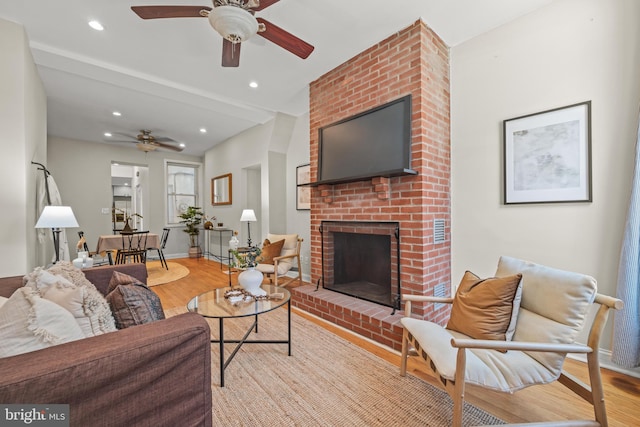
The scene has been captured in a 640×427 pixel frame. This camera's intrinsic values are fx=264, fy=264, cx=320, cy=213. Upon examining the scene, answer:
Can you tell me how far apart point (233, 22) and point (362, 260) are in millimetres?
2464

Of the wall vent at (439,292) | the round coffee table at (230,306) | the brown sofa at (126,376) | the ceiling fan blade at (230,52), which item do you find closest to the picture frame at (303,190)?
the ceiling fan blade at (230,52)

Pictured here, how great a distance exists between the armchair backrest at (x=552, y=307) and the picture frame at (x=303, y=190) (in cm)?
313

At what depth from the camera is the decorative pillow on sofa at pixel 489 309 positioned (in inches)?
59.3

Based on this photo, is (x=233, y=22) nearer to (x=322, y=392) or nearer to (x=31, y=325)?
(x=31, y=325)

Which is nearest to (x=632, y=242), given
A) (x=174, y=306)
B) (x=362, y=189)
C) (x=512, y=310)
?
(x=512, y=310)

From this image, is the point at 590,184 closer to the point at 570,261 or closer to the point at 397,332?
the point at 570,261

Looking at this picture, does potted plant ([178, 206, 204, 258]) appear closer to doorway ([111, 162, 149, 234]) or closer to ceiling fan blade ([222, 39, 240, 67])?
doorway ([111, 162, 149, 234])

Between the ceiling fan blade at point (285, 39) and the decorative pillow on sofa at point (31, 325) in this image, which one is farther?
the ceiling fan blade at point (285, 39)

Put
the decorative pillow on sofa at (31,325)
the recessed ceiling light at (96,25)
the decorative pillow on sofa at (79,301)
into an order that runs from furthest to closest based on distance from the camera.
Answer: the recessed ceiling light at (96,25)
the decorative pillow on sofa at (79,301)
the decorative pillow on sofa at (31,325)

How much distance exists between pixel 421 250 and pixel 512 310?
913 mm

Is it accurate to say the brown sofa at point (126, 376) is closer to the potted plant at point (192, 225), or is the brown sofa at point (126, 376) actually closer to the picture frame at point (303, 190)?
the picture frame at point (303, 190)

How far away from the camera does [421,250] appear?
93.4 inches

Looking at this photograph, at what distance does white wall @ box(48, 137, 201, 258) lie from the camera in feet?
18.6

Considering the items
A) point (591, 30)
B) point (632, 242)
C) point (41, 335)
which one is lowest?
point (41, 335)
